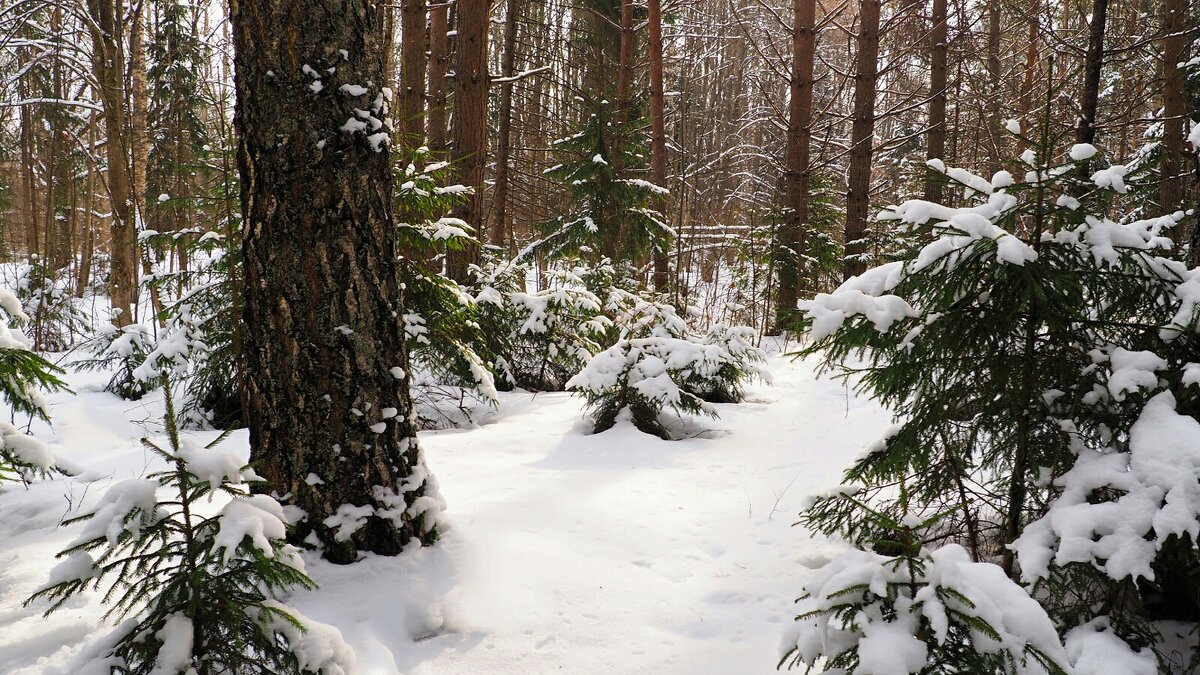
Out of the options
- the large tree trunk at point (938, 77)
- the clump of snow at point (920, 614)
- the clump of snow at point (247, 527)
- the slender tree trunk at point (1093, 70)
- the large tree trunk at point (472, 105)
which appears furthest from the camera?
the large tree trunk at point (938, 77)

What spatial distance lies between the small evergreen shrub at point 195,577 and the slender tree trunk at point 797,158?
7.90 metres

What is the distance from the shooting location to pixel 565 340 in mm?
6918

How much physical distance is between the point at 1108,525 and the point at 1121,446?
1.40 feet

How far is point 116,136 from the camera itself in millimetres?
8805

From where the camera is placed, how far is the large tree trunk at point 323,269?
232 centimetres

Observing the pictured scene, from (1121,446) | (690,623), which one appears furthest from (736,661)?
(1121,446)

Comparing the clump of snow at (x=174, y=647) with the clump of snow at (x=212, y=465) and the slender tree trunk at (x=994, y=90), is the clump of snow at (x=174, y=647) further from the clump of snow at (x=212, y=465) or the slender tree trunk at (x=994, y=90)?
the slender tree trunk at (x=994, y=90)

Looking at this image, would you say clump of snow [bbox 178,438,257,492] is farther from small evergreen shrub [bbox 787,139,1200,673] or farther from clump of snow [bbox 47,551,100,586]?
small evergreen shrub [bbox 787,139,1200,673]

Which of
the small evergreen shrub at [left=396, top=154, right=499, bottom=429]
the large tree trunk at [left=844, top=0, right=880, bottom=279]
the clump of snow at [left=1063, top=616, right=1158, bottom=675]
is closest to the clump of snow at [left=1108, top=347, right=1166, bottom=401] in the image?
the clump of snow at [left=1063, top=616, right=1158, bottom=675]

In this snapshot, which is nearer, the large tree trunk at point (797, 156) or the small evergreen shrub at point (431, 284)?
the small evergreen shrub at point (431, 284)

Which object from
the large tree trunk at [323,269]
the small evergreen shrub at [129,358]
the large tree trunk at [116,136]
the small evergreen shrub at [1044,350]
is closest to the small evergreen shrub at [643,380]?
the large tree trunk at [323,269]

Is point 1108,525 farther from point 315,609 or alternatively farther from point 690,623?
point 315,609

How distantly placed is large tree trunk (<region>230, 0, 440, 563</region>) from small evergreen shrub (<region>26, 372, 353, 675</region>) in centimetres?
99

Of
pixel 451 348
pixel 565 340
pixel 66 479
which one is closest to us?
pixel 66 479
